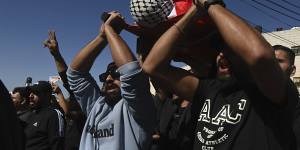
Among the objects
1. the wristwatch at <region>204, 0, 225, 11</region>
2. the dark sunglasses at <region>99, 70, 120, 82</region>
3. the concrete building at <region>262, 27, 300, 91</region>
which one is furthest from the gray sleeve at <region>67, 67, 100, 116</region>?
the concrete building at <region>262, 27, 300, 91</region>

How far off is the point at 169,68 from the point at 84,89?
2.47 feet

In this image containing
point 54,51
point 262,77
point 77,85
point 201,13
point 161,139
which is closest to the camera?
point 262,77

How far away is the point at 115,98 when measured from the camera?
3232 millimetres

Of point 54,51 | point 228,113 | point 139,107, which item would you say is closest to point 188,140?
point 139,107

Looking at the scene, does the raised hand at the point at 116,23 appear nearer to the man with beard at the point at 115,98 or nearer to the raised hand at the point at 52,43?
the man with beard at the point at 115,98

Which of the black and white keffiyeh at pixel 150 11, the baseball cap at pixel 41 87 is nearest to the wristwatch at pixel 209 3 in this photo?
the black and white keffiyeh at pixel 150 11

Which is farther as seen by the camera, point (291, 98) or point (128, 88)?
point (128, 88)

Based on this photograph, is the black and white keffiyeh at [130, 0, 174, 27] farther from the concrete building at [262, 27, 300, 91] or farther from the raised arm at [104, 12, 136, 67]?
the concrete building at [262, 27, 300, 91]

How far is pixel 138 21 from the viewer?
9.15ft

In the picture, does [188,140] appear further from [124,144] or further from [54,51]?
[54,51]

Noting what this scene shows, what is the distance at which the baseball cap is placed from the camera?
19.6 ft

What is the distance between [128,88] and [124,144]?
1.22ft

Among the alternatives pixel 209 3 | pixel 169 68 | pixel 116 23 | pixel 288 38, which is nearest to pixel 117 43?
pixel 116 23

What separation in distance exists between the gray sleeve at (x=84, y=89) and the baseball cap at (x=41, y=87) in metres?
2.85
